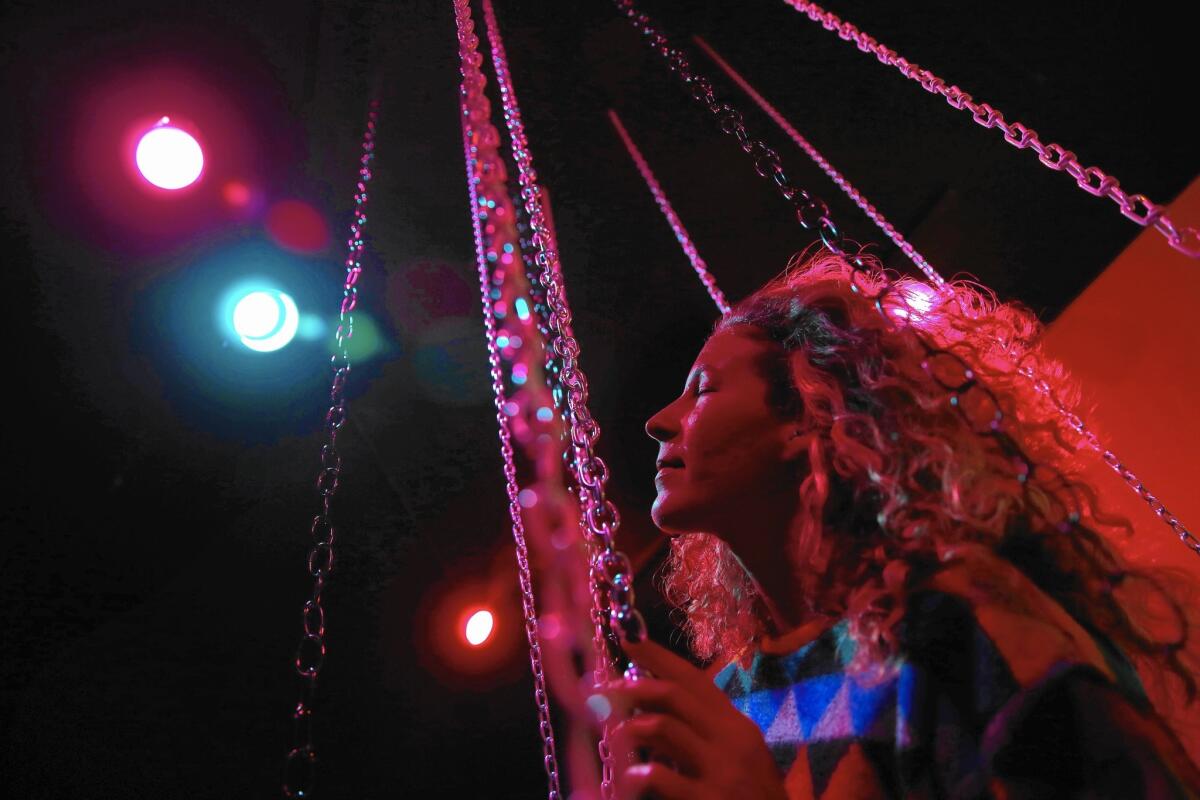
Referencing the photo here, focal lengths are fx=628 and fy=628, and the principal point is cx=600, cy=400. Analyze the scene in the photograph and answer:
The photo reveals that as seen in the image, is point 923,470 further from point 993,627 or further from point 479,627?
point 479,627

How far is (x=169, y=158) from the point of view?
1.93 metres

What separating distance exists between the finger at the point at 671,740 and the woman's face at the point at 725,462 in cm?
65

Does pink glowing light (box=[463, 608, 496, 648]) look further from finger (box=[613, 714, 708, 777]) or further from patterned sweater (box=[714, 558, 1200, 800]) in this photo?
finger (box=[613, 714, 708, 777])

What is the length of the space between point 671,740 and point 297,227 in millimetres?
2242

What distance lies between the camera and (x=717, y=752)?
0.86 m

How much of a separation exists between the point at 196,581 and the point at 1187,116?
14.7ft

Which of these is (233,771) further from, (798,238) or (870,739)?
(798,238)

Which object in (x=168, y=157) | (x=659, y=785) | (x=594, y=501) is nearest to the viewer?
(x=659, y=785)

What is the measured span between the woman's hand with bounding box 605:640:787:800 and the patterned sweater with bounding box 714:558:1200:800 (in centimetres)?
23

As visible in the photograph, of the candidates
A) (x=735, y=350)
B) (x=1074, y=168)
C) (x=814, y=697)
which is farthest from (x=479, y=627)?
(x=1074, y=168)

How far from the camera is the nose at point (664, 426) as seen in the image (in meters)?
1.59

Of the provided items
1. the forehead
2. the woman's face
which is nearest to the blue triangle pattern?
the woman's face

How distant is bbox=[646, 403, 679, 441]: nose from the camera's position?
1595 mm

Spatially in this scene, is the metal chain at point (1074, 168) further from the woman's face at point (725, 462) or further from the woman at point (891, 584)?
the woman's face at point (725, 462)
